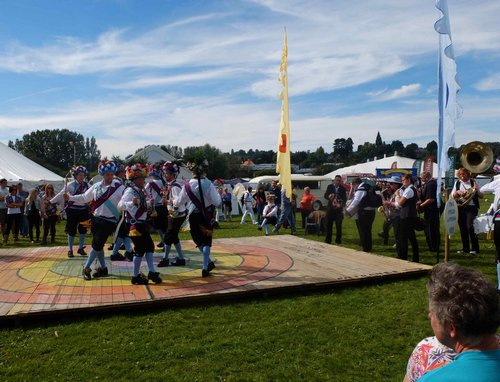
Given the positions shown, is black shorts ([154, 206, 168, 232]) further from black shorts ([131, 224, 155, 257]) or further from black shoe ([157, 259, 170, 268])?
black shorts ([131, 224, 155, 257])

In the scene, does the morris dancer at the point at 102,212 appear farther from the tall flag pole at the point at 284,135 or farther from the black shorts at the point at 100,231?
the tall flag pole at the point at 284,135

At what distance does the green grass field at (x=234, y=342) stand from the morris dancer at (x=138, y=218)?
1.24 m

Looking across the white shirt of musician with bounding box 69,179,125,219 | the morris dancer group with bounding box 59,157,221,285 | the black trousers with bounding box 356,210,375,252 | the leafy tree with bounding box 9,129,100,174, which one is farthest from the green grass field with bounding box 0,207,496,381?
the leafy tree with bounding box 9,129,100,174

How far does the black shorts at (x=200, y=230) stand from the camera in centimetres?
763

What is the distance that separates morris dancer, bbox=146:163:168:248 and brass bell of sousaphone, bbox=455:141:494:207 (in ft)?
23.3

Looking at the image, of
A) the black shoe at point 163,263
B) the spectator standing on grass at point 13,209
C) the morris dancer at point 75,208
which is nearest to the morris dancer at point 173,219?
the black shoe at point 163,263

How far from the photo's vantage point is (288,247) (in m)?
10.7

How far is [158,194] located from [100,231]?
94.5 inches

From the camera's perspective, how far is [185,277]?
755 cm

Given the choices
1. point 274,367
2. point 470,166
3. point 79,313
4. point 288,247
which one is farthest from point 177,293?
point 470,166

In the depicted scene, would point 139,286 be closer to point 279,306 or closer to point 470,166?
point 279,306

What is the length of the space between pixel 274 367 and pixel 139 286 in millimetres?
3338

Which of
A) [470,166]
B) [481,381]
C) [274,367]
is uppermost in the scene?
[470,166]

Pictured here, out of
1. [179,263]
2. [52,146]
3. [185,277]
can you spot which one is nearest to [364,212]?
[179,263]
